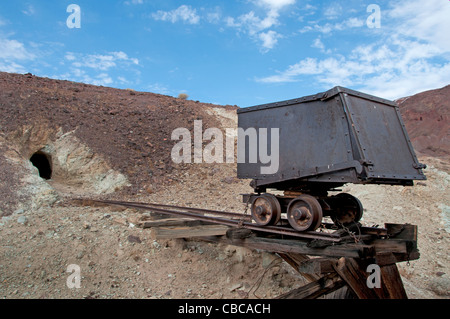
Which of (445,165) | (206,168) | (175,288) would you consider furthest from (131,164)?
(445,165)

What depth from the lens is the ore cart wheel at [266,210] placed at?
5824mm

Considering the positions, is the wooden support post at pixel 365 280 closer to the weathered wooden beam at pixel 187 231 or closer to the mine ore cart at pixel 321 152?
the mine ore cart at pixel 321 152

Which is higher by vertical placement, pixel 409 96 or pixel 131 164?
pixel 409 96

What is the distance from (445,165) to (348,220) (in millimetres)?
10826

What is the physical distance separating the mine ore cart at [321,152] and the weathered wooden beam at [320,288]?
2.65 ft

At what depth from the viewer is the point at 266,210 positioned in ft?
19.4

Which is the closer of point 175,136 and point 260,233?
point 260,233

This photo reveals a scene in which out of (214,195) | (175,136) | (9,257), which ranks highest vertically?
(175,136)

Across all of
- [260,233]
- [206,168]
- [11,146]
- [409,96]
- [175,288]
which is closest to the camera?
[260,233]

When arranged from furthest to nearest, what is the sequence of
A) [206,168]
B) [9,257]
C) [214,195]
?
1. [206,168]
2. [214,195]
3. [9,257]

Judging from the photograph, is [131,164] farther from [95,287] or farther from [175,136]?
[95,287]

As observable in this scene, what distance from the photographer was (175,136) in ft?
58.5

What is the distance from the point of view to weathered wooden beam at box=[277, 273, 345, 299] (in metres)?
5.07

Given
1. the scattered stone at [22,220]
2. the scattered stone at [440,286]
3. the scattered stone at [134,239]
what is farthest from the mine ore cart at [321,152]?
the scattered stone at [22,220]
